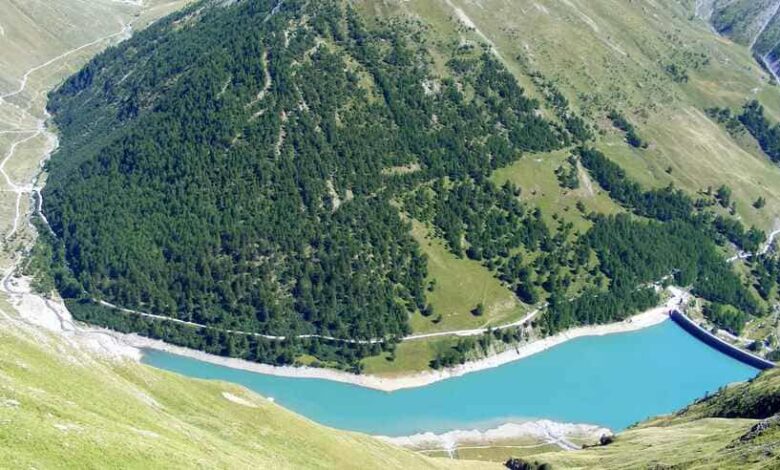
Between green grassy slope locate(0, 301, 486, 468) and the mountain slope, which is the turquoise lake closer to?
the mountain slope

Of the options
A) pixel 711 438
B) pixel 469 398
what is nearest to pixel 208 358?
pixel 469 398

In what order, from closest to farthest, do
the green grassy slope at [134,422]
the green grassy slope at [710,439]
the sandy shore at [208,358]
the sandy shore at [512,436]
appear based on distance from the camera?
the green grassy slope at [134,422] < the green grassy slope at [710,439] < the sandy shore at [512,436] < the sandy shore at [208,358]

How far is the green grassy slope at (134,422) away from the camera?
58500mm

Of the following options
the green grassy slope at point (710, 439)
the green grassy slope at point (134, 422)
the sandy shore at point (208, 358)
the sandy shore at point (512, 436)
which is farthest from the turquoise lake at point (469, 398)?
the green grassy slope at point (134, 422)

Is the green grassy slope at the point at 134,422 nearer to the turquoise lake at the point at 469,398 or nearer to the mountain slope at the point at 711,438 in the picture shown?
the mountain slope at the point at 711,438

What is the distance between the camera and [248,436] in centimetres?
9112

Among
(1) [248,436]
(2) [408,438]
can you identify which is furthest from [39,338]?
(2) [408,438]

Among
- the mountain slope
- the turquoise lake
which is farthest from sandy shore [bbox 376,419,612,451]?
the mountain slope

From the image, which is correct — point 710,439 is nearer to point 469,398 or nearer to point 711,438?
point 711,438

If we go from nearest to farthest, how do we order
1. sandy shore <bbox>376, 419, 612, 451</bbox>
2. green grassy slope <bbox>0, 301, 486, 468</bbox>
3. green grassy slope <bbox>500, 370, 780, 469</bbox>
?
green grassy slope <bbox>0, 301, 486, 468</bbox>, green grassy slope <bbox>500, 370, 780, 469</bbox>, sandy shore <bbox>376, 419, 612, 451</bbox>

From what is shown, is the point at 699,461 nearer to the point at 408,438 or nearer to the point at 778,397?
the point at 778,397

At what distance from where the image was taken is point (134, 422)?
241ft

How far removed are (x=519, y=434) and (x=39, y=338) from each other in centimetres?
11219

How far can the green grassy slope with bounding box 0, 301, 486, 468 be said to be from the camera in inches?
2303
